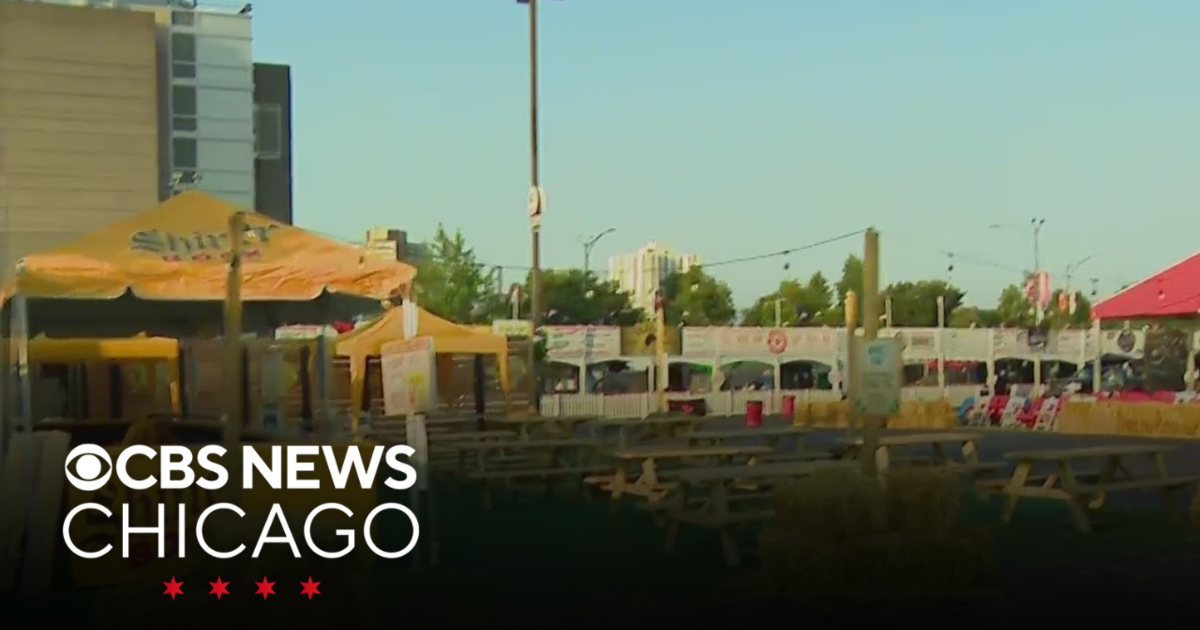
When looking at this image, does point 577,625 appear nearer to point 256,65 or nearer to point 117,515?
point 117,515

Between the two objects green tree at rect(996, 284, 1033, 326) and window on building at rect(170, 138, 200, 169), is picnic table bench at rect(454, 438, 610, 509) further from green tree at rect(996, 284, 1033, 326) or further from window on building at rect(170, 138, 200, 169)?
green tree at rect(996, 284, 1033, 326)

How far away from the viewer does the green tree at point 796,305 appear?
101m

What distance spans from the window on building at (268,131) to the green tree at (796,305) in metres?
45.8

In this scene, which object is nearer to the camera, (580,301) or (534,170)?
(534,170)

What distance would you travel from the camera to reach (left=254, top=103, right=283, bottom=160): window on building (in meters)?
60.1

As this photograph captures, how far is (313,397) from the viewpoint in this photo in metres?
26.6

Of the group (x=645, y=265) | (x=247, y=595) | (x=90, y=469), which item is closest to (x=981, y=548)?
(x=247, y=595)

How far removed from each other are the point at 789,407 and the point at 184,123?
2729 cm

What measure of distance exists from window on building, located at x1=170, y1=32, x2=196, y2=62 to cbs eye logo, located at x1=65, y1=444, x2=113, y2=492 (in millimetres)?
49194

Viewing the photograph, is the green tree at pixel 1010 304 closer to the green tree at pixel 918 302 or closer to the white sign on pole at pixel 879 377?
the green tree at pixel 918 302

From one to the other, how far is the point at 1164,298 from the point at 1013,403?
14.1 ft

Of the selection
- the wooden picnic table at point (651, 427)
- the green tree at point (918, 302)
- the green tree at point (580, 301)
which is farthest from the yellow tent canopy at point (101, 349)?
the green tree at point (918, 302)

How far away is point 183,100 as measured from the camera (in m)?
57.8

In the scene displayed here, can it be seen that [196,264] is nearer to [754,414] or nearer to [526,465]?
[526,465]
